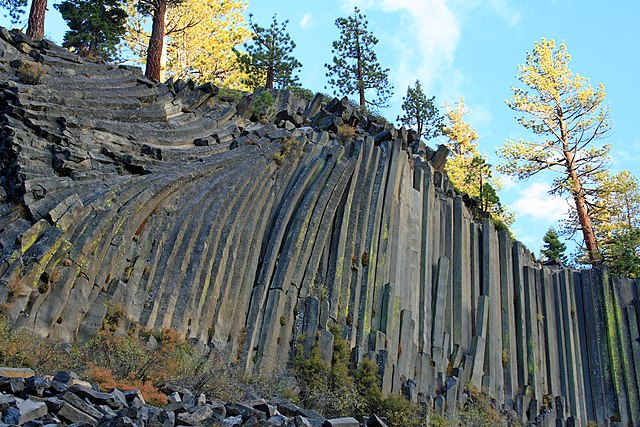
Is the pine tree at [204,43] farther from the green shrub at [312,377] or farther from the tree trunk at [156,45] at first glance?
the green shrub at [312,377]

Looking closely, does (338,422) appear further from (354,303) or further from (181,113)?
(181,113)

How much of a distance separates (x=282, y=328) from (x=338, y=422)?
505 centimetres

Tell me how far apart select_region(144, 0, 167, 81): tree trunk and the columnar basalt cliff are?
115 inches

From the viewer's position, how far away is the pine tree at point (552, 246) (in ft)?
106

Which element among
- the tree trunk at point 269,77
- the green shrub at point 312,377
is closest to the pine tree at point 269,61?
the tree trunk at point 269,77

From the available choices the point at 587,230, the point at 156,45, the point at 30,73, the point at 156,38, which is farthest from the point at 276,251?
the point at 587,230

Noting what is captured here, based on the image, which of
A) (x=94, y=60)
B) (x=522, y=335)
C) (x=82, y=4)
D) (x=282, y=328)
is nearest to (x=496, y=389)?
(x=522, y=335)

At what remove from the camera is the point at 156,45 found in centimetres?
2708

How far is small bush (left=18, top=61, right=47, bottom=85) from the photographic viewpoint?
18219 mm

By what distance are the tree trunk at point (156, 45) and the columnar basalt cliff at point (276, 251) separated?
2909mm

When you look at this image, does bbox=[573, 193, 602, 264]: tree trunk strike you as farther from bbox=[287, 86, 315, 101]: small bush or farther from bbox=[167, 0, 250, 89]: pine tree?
bbox=[167, 0, 250, 89]: pine tree

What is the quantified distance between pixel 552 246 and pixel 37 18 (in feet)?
73.3

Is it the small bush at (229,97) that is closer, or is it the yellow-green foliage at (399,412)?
the yellow-green foliage at (399,412)

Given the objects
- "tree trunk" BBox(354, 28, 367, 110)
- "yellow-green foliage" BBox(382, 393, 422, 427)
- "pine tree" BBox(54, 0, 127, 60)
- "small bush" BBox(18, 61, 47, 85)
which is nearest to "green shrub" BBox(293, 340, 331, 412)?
"yellow-green foliage" BBox(382, 393, 422, 427)
